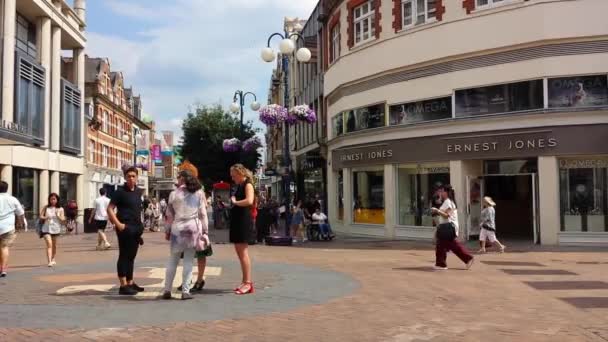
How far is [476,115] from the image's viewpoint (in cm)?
1844

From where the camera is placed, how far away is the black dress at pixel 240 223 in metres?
8.28

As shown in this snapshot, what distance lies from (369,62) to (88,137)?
34.6m

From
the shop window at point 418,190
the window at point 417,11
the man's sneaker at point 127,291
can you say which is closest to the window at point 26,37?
the window at point 417,11

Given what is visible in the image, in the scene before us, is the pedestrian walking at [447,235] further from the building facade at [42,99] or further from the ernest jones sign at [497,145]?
the building facade at [42,99]

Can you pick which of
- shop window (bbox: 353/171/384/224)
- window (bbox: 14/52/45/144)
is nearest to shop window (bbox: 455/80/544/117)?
shop window (bbox: 353/171/384/224)

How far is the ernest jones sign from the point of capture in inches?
660

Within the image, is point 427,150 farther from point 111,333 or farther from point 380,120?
point 111,333

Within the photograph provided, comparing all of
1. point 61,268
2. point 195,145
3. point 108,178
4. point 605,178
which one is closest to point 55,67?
point 195,145

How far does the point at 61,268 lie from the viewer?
12.2m

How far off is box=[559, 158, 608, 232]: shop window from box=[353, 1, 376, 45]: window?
8500mm

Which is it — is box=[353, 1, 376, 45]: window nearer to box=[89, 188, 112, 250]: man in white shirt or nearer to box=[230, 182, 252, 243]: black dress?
box=[89, 188, 112, 250]: man in white shirt

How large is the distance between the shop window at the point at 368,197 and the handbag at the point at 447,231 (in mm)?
9993

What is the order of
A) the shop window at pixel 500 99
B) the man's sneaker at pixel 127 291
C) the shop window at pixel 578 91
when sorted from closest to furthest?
the man's sneaker at pixel 127 291 → the shop window at pixel 578 91 → the shop window at pixel 500 99

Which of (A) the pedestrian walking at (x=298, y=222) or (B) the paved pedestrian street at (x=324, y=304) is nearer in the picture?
(B) the paved pedestrian street at (x=324, y=304)
